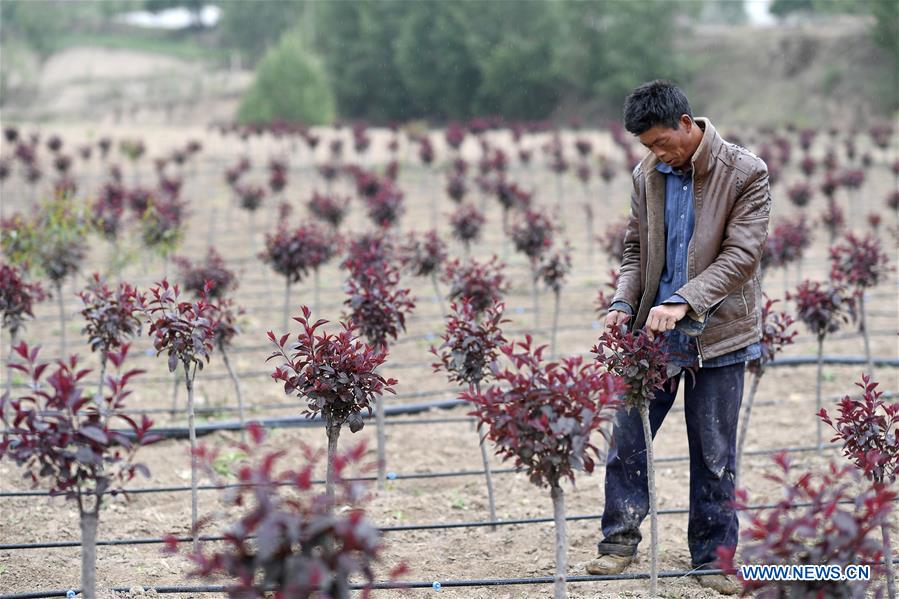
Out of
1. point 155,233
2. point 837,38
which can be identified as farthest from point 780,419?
point 837,38

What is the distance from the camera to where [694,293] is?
3.97m

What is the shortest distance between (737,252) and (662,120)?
2.07ft

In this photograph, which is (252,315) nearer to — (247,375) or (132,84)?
(247,375)

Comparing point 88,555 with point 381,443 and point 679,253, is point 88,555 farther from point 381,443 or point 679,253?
point 381,443

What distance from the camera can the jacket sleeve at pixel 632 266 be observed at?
14.6 feet

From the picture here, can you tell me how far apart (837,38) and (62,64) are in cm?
4925

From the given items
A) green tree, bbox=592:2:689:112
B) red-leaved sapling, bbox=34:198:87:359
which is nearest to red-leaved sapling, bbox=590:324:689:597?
red-leaved sapling, bbox=34:198:87:359

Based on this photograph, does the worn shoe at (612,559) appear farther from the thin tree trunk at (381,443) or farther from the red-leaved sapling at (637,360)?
the thin tree trunk at (381,443)

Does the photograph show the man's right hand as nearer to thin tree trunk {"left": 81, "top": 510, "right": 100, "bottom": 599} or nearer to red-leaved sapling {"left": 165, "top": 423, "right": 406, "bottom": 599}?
red-leaved sapling {"left": 165, "top": 423, "right": 406, "bottom": 599}

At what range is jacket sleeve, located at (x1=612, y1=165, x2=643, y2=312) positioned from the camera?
4.46m

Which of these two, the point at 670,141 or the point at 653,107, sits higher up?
the point at 653,107

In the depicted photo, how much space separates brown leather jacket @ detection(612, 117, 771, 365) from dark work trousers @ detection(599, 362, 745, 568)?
21 centimetres

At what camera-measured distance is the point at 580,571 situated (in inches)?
184

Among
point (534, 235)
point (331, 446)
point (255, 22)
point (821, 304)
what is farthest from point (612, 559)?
point (255, 22)
